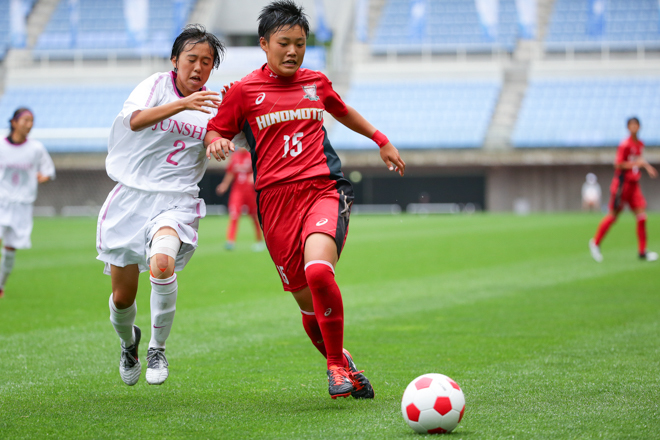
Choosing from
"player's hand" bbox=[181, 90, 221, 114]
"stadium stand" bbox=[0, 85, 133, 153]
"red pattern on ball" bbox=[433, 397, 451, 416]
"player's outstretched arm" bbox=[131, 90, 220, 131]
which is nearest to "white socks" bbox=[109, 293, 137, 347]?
"player's outstretched arm" bbox=[131, 90, 220, 131]

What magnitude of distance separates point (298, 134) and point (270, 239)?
66 cm

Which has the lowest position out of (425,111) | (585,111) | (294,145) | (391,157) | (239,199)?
(425,111)

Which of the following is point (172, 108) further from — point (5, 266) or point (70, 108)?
point (70, 108)

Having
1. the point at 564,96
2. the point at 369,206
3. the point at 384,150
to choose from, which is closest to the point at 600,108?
the point at 564,96

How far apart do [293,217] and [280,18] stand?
117cm

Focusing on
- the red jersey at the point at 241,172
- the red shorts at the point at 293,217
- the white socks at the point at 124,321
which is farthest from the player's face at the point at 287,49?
the red jersey at the point at 241,172

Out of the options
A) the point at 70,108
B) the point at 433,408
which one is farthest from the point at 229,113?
the point at 70,108

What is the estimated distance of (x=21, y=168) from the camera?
10.0m

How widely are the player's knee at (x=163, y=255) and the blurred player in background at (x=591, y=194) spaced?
3363 cm

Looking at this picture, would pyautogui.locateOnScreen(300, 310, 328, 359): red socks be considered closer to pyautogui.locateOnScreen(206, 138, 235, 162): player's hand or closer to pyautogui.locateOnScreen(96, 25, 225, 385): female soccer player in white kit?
pyautogui.locateOnScreen(96, 25, 225, 385): female soccer player in white kit

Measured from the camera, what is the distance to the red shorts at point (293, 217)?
15.2 ft

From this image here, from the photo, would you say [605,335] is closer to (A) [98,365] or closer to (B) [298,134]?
(B) [298,134]

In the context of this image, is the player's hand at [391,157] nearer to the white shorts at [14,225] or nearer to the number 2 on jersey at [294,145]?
the number 2 on jersey at [294,145]

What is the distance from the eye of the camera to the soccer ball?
3693mm
